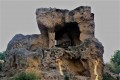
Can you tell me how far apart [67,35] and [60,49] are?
6198 millimetres

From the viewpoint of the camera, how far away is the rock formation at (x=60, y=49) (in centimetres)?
3494

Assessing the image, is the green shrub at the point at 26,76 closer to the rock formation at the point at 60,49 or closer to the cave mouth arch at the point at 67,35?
the rock formation at the point at 60,49

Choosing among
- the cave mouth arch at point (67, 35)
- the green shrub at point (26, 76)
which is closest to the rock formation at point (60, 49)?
the cave mouth arch at point (67, 35)

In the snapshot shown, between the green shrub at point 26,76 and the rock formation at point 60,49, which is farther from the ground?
the rock formation at point 60,49

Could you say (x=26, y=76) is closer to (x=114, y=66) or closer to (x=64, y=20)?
(x=64, y=20)

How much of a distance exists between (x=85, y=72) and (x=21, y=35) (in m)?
8.37

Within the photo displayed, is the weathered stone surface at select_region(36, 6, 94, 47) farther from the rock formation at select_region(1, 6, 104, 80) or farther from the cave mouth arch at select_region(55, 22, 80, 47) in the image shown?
the cave mouth arch at select_region(55, 22, 80, 47)

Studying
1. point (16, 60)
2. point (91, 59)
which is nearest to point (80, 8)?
point (91, 59)

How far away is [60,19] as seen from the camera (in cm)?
3950

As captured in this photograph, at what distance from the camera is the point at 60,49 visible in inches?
1425

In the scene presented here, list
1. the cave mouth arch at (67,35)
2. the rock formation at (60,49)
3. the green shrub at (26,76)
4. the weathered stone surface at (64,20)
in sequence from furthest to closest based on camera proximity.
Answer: the cave mouth arch at (67,35) → the weathered stone surface at (64,20) → the rock formation at (60,49) → the green shrub at (26,76)

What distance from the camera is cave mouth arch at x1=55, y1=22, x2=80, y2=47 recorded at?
40.8m

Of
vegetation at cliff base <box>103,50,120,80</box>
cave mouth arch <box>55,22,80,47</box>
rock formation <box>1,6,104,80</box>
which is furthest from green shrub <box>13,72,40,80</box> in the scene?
vegetation at cliff base <box>103,50,120,80</box>

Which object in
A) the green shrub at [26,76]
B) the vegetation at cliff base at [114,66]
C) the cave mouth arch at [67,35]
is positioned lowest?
the green shrub at [26,76]
